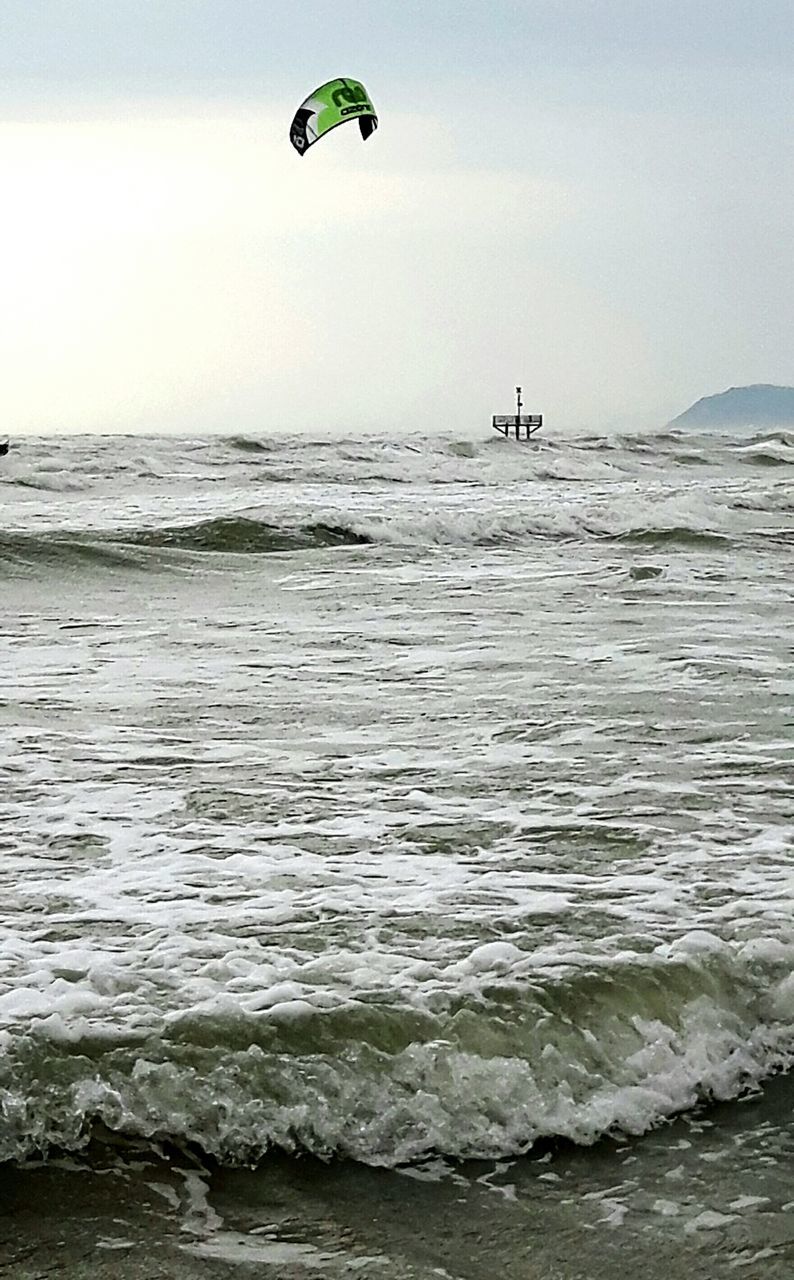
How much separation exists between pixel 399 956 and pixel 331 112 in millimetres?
15654

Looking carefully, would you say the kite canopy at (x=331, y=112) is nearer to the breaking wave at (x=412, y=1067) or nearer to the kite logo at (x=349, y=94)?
→ the kite logo at (x=349, y=94)

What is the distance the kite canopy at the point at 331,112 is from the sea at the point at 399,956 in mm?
11068

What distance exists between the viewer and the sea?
213cm

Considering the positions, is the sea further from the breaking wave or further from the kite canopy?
the kite canopy

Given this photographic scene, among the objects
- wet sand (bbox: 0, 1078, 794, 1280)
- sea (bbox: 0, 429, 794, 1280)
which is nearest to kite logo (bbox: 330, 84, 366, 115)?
sea (bbox: 0, 429, 794, 1280)

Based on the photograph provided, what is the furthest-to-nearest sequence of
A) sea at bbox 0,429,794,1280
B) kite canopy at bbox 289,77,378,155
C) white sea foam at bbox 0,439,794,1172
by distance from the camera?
1. kite canopy at bbox 289,77,378,155
2. white sea foam at bbox 0,439,794,1172
3. sea at bbox 0,429,794,1280

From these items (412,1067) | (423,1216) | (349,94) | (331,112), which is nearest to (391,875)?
(412,1067)

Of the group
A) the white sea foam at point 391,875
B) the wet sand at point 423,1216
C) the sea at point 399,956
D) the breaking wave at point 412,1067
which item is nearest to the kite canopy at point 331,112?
the white sea foam at point 391,875

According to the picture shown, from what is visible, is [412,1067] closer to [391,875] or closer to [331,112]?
[391,875]

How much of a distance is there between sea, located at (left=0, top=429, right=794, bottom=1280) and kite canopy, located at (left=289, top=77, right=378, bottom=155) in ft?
36.3

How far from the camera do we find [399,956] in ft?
9.39

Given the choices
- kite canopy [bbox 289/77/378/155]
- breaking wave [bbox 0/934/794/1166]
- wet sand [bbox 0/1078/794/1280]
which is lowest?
wet sand [bbox 0/1078/794/1280]

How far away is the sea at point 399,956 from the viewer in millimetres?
2135

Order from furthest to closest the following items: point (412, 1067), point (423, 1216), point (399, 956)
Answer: point (399, 956), point (412, 1067), point (423, 1216)
